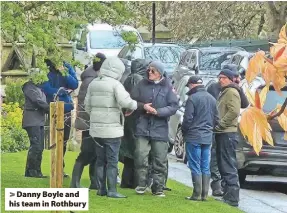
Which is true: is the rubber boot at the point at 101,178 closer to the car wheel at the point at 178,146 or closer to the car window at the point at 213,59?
the car wheel at the point at 178,146

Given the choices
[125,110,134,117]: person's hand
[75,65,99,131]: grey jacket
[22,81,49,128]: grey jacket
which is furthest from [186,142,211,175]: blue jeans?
[22,81,49,128]: grey jacket

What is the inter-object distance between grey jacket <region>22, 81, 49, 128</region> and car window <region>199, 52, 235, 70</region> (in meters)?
9.78

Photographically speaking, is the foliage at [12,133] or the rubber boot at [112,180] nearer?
the rubber boot at [112,180]

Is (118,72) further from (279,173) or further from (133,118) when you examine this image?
(279,173)

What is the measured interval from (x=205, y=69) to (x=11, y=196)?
14.5 meters

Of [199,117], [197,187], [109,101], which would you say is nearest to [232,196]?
[197,187]

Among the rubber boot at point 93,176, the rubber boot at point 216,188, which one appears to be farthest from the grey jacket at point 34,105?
the rubber boot at point 216,188

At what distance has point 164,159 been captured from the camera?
10.2m

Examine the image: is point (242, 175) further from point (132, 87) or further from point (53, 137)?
point (53, 137)

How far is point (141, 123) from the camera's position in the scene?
10102 mm

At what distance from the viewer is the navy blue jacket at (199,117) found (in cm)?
1023

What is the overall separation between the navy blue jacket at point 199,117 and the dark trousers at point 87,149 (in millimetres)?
1248

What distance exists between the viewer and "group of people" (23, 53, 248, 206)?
31.3 ft

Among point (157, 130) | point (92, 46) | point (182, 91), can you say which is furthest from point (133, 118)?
→ point (92, 46)
